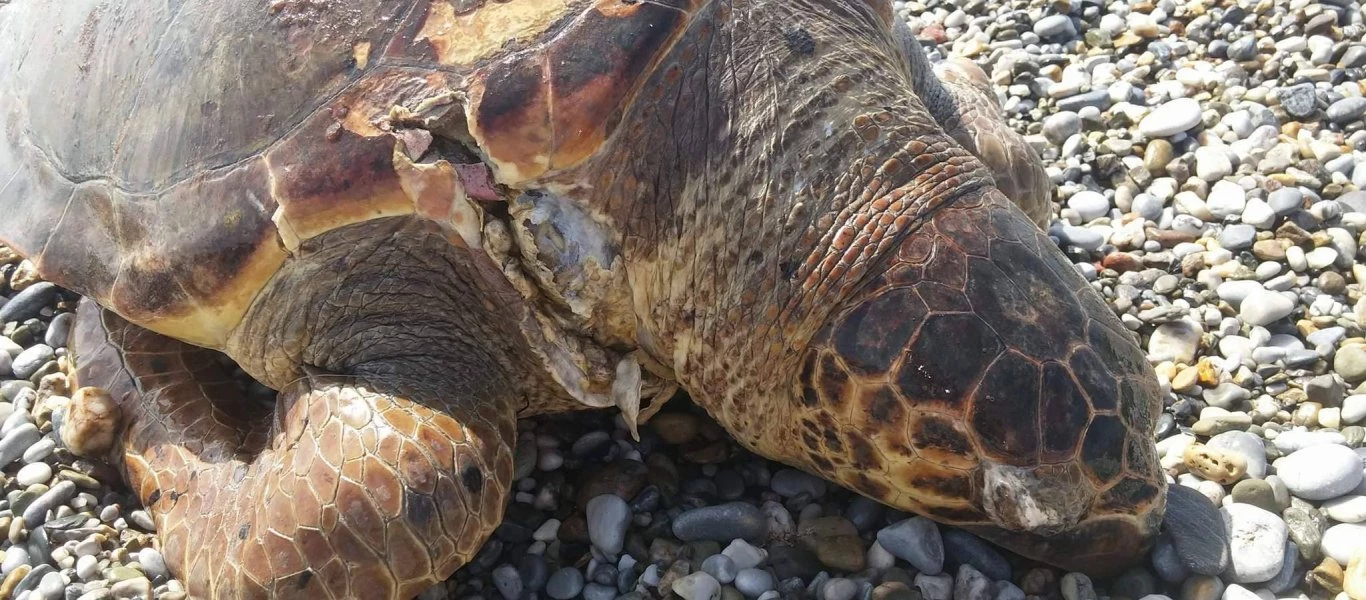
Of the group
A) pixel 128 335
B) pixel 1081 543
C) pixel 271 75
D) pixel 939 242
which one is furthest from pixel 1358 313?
pixel 128 335

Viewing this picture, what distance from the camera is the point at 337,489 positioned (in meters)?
2.25

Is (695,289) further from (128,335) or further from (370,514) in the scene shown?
(128,335)

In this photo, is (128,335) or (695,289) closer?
(695,289)

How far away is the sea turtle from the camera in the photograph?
2.12 meters

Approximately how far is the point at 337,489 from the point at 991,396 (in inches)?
56.7

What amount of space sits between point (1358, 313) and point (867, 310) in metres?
2.06

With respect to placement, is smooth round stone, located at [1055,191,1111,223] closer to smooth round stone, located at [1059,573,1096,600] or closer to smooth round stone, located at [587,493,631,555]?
smooth round stone, located at [1059,573,1096,600]

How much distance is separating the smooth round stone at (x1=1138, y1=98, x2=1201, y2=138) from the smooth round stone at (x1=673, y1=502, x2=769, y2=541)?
2.56 metres

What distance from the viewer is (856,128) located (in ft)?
7.77

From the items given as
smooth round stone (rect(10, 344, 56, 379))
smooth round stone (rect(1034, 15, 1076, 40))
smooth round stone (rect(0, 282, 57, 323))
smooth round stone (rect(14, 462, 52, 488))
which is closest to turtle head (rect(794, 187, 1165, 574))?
smooth round stone (rect(14, 462, 52, 488))

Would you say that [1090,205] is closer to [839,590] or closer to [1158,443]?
[1158,443]

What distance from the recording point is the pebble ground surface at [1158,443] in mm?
2441

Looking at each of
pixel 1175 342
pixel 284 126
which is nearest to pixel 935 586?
pixel 1175 342

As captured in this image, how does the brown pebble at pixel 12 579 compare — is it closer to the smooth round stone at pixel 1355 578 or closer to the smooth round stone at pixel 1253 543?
the smooth round stone at pixel 1253 543
